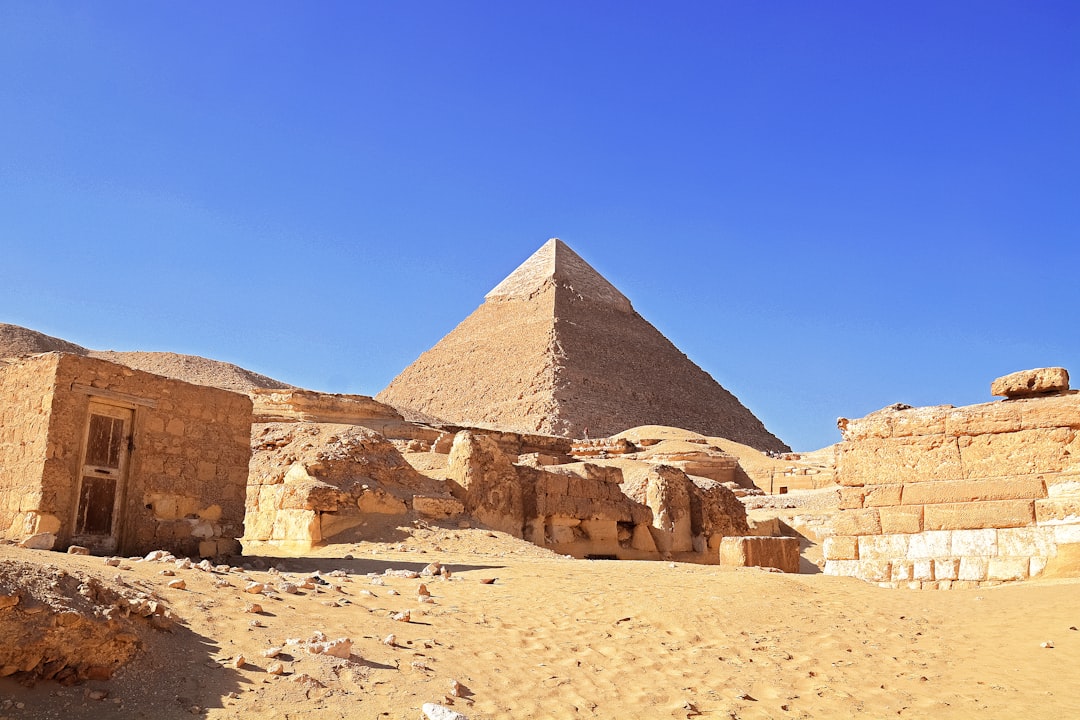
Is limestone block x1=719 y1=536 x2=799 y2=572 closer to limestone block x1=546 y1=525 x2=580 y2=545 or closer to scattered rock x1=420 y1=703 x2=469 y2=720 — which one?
limestone block x1=546 y1=525 x2=580 y2=545

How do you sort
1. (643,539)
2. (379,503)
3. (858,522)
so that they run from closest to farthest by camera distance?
(858,522)
(379,503)
(643,539)

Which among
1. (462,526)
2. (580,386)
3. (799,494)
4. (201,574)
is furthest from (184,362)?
(201,574)

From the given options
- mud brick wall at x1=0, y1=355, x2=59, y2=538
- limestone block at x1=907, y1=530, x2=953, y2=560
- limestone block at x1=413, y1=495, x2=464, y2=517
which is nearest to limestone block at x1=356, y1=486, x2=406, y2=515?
limestone block at x1=413, y1=495, x2=464, y2=517

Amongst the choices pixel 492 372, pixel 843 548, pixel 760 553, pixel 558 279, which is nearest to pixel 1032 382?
pixel 843 548

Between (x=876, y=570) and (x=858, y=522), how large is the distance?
1.26ft

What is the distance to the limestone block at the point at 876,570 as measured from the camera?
7.31 m

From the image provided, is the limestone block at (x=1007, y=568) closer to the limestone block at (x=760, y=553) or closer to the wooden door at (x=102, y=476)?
the limestone block at (x=760, y=553)

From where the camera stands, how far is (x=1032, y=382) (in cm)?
705

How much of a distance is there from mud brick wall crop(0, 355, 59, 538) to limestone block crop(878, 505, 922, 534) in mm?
6228

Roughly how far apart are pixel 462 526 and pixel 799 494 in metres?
16.5

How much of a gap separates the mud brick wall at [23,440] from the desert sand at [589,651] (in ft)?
4.82

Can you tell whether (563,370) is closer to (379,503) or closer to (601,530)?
(601,530)

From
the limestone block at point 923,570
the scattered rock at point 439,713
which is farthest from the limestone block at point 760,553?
the scattered rock at point 439,713

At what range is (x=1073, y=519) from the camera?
254 inches
